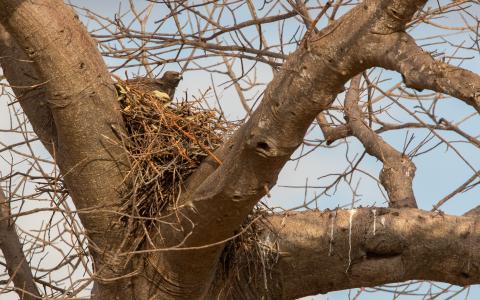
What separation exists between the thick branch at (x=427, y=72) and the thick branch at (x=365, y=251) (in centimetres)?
150

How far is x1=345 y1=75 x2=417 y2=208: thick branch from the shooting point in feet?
16.5

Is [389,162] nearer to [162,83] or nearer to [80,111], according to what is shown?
[162,83]

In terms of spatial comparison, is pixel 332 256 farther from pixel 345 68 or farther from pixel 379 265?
pixel 345 68

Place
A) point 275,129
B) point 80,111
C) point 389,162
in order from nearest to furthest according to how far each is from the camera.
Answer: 1. point 275,129
2. point 80,111
3. point 389,162

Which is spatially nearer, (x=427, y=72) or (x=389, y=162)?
(x=427, y=72)

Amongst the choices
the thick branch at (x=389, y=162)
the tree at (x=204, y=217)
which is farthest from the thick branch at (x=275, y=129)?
the thick branch at (x=389, y=162)

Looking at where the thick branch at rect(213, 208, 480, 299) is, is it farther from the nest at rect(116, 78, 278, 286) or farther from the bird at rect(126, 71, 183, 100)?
the bird at rect(126, 71, 183, 100)

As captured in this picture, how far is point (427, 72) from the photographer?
300 cm

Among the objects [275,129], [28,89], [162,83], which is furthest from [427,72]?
[162,83]

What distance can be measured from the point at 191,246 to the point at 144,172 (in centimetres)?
49

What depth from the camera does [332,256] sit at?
453 centimetres

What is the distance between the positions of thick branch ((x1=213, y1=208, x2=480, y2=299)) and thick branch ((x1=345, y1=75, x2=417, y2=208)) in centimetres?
44

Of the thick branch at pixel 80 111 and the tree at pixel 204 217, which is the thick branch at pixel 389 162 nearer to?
the tree at pixel 204 217

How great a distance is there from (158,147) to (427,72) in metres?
1.82
